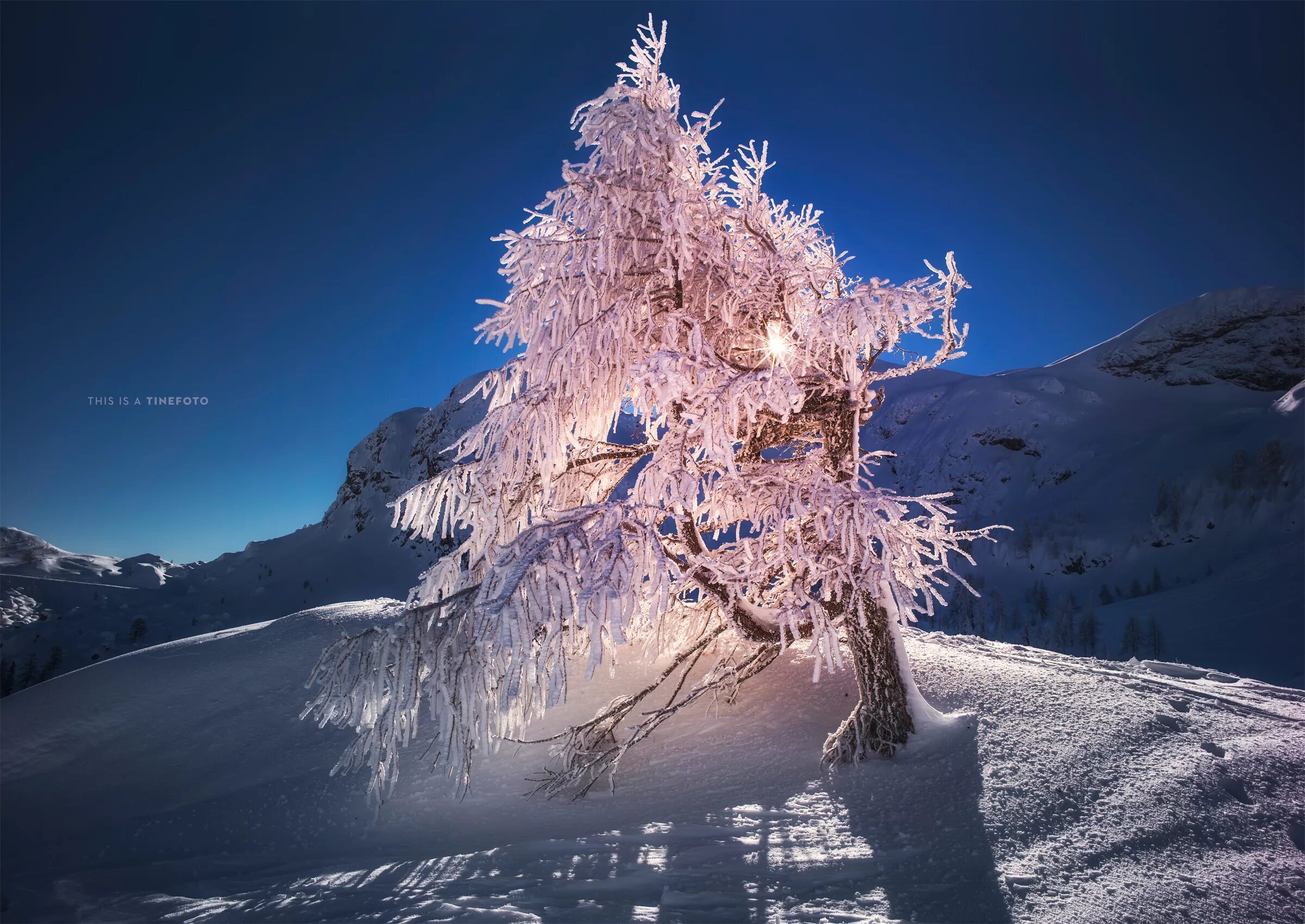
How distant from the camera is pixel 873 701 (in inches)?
162

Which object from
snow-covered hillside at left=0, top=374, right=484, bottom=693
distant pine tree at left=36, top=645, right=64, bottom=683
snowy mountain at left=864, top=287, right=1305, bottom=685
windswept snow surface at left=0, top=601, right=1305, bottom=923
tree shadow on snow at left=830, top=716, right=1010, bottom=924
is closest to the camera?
tree shadow on snow at left=830, top=716, right=1010, bottom=924

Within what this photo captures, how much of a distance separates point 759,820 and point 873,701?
1304 mm

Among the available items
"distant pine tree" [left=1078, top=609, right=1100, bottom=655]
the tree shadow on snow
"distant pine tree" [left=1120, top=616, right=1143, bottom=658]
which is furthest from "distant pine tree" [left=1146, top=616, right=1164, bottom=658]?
the tree shadow on snow

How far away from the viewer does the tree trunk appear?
399 centimetres

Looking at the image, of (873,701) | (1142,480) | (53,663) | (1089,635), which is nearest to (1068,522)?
(1142,480)

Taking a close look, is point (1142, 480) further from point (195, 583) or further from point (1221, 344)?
point (195, 583)

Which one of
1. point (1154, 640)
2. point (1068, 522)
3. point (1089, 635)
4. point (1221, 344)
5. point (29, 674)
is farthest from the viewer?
point (1221, 344)

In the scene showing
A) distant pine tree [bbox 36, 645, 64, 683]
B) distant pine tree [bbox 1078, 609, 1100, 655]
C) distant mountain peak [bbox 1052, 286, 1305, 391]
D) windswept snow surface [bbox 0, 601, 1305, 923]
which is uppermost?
distant mountain peak [bbox 1052, 286, 1305, 391]

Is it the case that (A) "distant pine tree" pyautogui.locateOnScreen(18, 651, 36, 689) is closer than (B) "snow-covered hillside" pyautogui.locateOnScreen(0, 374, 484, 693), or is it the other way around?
(A) "distant pine tree" pyautogui.locateOnScreen(18, 651, 36, 689)

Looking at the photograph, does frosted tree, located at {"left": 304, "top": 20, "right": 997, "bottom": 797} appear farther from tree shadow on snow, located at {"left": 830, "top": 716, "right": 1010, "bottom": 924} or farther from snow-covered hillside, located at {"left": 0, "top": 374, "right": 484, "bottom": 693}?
snow-covered hillside, located at {"left": 0, "top": 374, "right": 484, "bottom": 693}

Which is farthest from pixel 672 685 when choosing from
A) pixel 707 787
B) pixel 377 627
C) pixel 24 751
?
pixel 24 751

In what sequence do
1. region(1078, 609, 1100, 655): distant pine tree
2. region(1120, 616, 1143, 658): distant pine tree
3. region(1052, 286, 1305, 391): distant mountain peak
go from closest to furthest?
1. region(1120, 616, 1143, 658): distant pine tree
2. region(1078, 609, 1100, 655): distant pine tree
3. region(1052, 286, 1305, 391): distant mountain peak

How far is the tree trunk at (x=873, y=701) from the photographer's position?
3.99 meters

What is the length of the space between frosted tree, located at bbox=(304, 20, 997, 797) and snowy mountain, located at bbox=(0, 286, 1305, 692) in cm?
359
